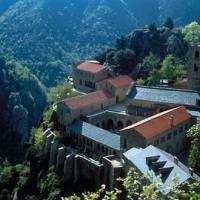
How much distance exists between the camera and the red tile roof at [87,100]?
250ft

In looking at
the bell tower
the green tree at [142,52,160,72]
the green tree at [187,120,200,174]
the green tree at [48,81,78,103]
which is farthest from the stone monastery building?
the green tree at [142,52,160,72]

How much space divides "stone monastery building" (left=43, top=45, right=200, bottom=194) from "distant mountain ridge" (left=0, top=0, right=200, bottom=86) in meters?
80.0

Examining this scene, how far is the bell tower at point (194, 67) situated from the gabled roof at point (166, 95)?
550cm

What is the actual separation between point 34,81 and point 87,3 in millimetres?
52440

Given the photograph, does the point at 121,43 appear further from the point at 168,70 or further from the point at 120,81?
the point at 120,81

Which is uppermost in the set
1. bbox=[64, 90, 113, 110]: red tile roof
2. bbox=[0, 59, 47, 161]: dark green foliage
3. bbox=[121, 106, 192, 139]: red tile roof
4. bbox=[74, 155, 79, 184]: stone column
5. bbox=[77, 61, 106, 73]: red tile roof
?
bbox=[77, 61, 106, 73]: red tile roof

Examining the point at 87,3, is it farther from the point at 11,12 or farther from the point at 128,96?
the point at 128,96

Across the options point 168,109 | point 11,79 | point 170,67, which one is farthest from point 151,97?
point 11,79

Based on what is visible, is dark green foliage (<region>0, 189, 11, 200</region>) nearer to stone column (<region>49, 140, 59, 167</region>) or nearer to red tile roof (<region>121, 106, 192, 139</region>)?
stone column (<region>49, 140, 59, 167</region>)

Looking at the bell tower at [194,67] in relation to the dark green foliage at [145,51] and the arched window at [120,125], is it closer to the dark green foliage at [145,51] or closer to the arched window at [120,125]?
the arched window at [120,125]

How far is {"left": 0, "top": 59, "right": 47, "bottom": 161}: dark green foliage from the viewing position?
5221 inches

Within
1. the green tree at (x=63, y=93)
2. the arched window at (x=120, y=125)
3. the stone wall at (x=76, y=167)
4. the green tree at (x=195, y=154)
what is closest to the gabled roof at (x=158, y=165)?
the green tree at (x=195, y=154)

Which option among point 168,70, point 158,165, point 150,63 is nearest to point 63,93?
point 150,63

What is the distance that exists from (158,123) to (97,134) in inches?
362
